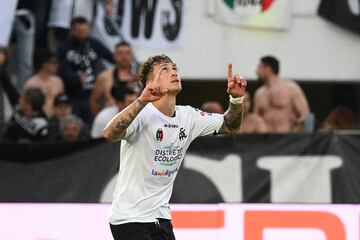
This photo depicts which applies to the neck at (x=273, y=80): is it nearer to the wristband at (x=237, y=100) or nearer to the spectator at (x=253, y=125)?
the spectator at (x=253, y=125)

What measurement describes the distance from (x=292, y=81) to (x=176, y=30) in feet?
4.93

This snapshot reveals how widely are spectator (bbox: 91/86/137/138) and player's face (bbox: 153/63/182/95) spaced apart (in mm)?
4132

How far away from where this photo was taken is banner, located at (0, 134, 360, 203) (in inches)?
387

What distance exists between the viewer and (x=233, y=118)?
6.89 metres

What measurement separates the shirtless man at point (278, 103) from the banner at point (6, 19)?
293cm

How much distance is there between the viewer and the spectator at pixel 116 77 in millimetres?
11234

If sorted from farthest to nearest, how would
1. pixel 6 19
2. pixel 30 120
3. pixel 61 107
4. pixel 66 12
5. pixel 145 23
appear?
pixel 145 23 < pixel 66 12 < pixel 6 19 < pixel 61 107 < pixel 30 120

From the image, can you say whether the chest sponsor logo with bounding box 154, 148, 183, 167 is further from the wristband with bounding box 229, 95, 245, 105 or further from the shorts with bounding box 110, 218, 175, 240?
the wristband with bounding box 229, 95, 245, 105

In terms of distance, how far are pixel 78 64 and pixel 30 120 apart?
1179 mm

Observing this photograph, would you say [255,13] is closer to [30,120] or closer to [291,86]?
[291,86]

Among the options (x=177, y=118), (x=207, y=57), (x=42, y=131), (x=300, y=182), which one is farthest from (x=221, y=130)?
(x=207, y=57)

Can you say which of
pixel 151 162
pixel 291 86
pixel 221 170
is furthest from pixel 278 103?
pixel 151 162

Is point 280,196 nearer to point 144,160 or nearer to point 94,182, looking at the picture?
point 94,182

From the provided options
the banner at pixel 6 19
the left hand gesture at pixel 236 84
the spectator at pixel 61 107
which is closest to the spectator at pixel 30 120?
the spectator at pixel 61 107
